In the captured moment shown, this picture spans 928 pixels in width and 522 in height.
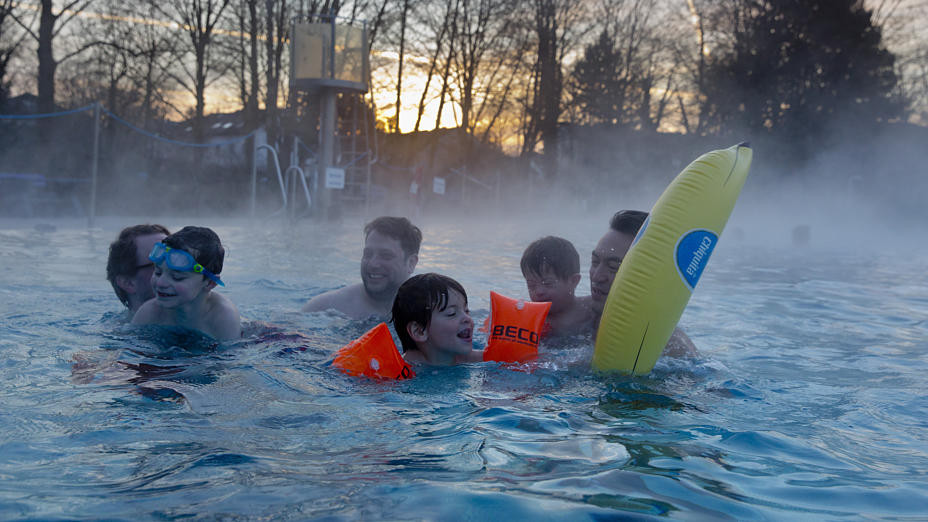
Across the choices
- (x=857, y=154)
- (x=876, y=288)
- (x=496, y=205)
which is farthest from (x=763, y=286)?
(x=857, y=154)

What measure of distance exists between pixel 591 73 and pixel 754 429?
1223 inches

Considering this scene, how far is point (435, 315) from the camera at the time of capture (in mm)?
3797

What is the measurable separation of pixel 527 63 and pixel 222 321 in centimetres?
→ 2606

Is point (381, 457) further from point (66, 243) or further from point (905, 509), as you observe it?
point (66, 243)

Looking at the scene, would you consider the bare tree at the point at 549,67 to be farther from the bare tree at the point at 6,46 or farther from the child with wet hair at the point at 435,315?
the child with wet hair at the point at 435,315

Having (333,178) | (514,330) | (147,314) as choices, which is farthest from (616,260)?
(333,178)

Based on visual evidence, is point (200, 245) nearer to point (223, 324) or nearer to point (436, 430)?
point (223, 324)

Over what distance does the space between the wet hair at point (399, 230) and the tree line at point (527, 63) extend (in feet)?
51.5

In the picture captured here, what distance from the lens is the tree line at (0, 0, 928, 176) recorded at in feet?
69.0

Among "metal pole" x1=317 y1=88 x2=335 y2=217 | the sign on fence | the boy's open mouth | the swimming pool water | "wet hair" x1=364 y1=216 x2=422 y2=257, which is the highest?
"metal pole" x1=317 y1=88 x2=335 y2=217

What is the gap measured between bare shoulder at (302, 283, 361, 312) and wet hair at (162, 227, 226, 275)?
1.41m

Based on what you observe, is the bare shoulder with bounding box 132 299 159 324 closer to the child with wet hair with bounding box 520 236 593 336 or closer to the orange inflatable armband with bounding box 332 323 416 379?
the orange inflatable armband with bounding box 332 323 416 379

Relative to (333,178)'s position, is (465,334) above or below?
below

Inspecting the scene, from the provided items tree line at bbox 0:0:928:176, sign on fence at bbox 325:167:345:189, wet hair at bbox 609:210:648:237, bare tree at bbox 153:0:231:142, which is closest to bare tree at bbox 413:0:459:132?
tree line at bbox 0:0:928:176
